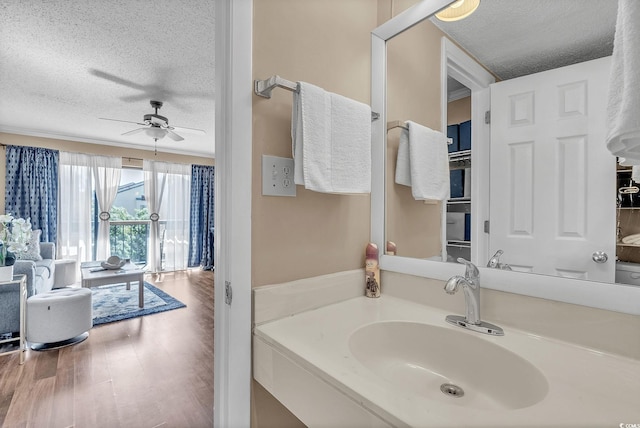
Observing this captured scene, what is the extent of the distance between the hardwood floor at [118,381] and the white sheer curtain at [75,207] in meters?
2.42

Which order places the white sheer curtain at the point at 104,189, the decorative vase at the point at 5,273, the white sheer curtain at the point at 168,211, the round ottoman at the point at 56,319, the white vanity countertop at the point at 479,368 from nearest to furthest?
the white vanity countertop at the point at 479,368, the decorative vase at the point at 5,273, the round ottoman at the point at 56,319, the white sheer curtain at the point at 104,189, the white sheer curtain at the point at 168,211

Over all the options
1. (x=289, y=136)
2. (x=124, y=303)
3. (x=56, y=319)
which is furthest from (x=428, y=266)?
(x=124, y=303)

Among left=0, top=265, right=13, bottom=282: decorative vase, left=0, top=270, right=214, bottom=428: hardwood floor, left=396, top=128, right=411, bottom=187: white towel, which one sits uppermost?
left=396, top=128, right=411, bottom=187: white towel

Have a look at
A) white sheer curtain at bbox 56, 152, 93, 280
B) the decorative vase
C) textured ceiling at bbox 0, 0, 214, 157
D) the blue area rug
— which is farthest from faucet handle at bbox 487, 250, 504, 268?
white sheer curtain at bbox 56, 152, 93, 280

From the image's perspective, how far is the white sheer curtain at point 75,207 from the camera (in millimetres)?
4559

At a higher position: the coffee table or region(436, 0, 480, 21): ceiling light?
region(436, 0, 480, 21): ceiling light

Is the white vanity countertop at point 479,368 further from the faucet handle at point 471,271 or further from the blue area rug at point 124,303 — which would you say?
the blue area rug at point 124,303

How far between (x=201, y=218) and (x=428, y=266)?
5.60 meters

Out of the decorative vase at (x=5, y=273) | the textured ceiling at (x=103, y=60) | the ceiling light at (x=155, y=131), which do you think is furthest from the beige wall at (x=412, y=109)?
the decorative vase at (x=5, y=273)

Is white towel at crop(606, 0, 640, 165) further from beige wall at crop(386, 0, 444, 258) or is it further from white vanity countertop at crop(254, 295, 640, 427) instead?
beige wall at crop(386, 0, 444, 258)

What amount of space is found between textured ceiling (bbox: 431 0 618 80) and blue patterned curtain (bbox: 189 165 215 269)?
220 inches

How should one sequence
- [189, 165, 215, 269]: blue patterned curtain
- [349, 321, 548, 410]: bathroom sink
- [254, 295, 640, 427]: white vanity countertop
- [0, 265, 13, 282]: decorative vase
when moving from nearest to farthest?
[254, 295, 640, 427]: white vanity countertop, [349, 321, 548, 410]: bathroom sink, [0, 265, 13, 282]: decorative vase, [189, 165, 215, 269]: blue patterned curtain

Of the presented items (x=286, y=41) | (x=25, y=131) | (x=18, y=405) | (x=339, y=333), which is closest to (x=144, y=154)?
(x=25, y=131)

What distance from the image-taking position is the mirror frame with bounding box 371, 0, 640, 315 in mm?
706
